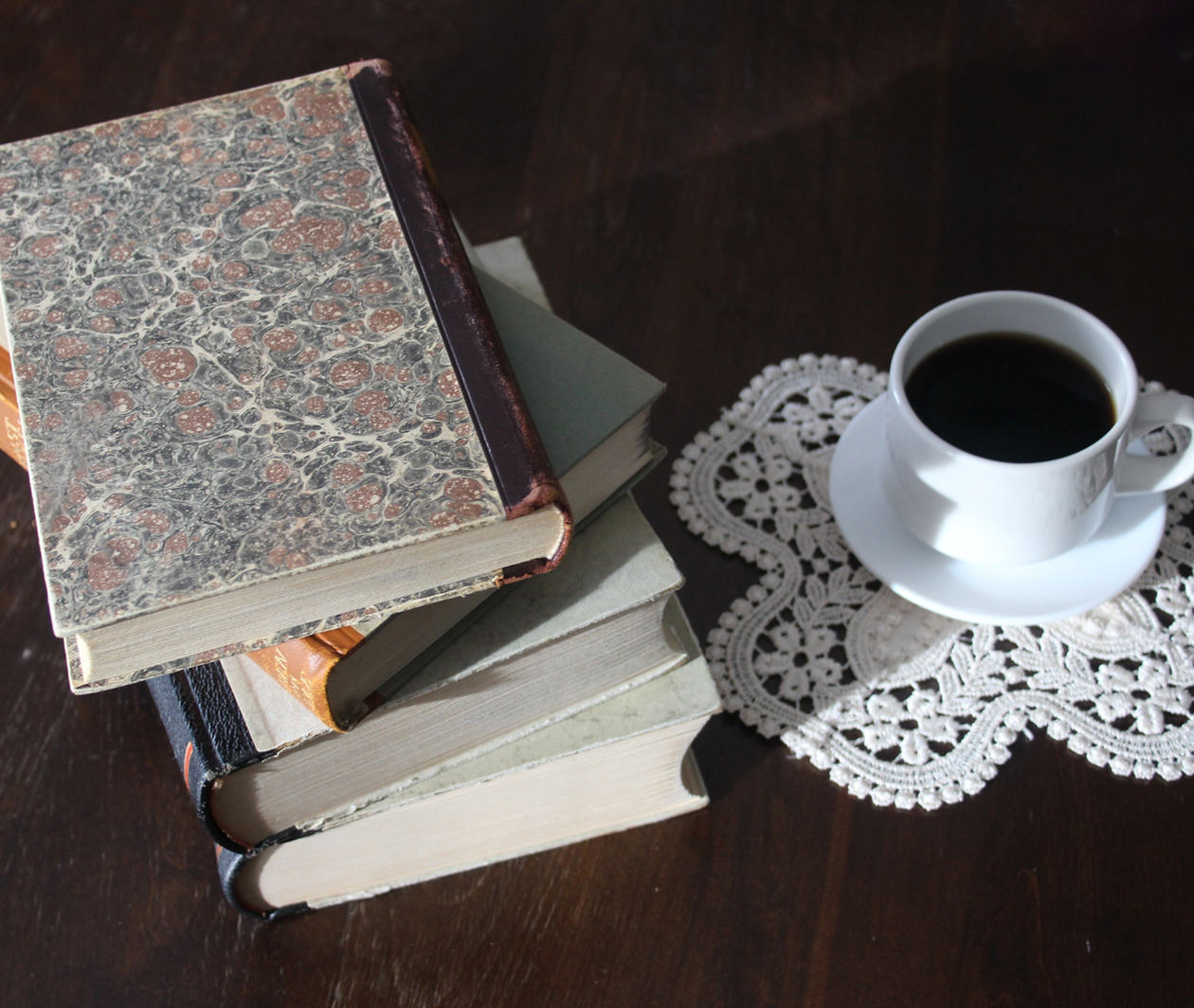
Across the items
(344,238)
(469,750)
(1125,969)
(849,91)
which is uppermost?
(344,238)

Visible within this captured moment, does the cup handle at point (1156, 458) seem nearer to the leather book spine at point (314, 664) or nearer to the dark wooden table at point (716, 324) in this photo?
the dark wooden table at point (716, 324)

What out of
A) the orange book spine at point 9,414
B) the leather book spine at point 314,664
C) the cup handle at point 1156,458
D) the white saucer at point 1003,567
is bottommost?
the white saucer at point 1003,567

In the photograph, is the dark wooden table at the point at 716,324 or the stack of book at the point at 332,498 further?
the dark wooden table at the point at 716,324

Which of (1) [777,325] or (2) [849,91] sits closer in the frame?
(1) [777,325]

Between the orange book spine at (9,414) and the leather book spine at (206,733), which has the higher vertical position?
the orange book spine at (9,414)

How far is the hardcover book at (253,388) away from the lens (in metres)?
0.44

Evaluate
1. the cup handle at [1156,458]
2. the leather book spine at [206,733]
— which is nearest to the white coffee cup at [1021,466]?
the cup handle at [1156,458]

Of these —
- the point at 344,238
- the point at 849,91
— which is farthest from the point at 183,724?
the point at 849,91

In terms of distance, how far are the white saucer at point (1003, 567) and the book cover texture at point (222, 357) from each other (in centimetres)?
27

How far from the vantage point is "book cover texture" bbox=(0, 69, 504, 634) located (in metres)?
0.43

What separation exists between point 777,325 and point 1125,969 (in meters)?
0.41

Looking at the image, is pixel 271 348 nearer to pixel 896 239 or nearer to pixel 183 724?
pixel 183 724

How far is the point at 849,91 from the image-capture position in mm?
856

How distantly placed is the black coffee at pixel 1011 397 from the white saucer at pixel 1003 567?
0.22ft
